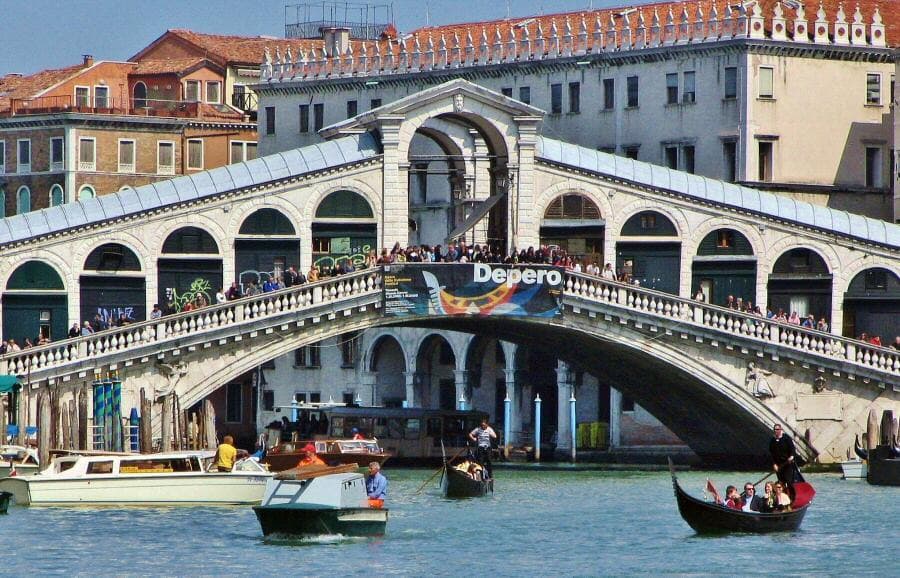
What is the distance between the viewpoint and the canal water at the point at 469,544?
162 ft

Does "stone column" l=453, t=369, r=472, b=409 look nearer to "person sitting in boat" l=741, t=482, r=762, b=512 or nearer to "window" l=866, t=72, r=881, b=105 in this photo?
"window" l=866, t=72, r=881, b=105

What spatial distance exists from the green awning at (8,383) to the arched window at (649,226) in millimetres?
16895

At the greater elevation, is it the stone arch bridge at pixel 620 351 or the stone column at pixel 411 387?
the stone arch bridge at pixel 620 351

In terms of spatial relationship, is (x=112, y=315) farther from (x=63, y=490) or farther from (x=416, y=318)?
(x=63, y=490)

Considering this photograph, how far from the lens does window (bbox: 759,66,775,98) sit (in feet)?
267

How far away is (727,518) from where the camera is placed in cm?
5253

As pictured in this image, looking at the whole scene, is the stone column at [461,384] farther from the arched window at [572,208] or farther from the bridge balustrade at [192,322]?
the bridge balustrade at [192,322]

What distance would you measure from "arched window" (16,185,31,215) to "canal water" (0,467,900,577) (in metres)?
41.8

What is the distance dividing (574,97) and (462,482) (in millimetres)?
26366

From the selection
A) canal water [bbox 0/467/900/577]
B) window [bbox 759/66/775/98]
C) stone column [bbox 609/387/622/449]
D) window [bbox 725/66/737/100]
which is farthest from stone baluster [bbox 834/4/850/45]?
canal water [bbox 0/467/900/577]

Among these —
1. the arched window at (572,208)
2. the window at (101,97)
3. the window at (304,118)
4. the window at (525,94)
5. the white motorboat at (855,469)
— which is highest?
the window at (101,97)

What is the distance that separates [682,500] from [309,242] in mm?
19489

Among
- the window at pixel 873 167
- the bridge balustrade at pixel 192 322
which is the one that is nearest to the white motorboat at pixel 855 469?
the bridge balustrade at pixel 192 322

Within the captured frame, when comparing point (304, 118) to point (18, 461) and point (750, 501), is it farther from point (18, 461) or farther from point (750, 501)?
point (750, 501)
